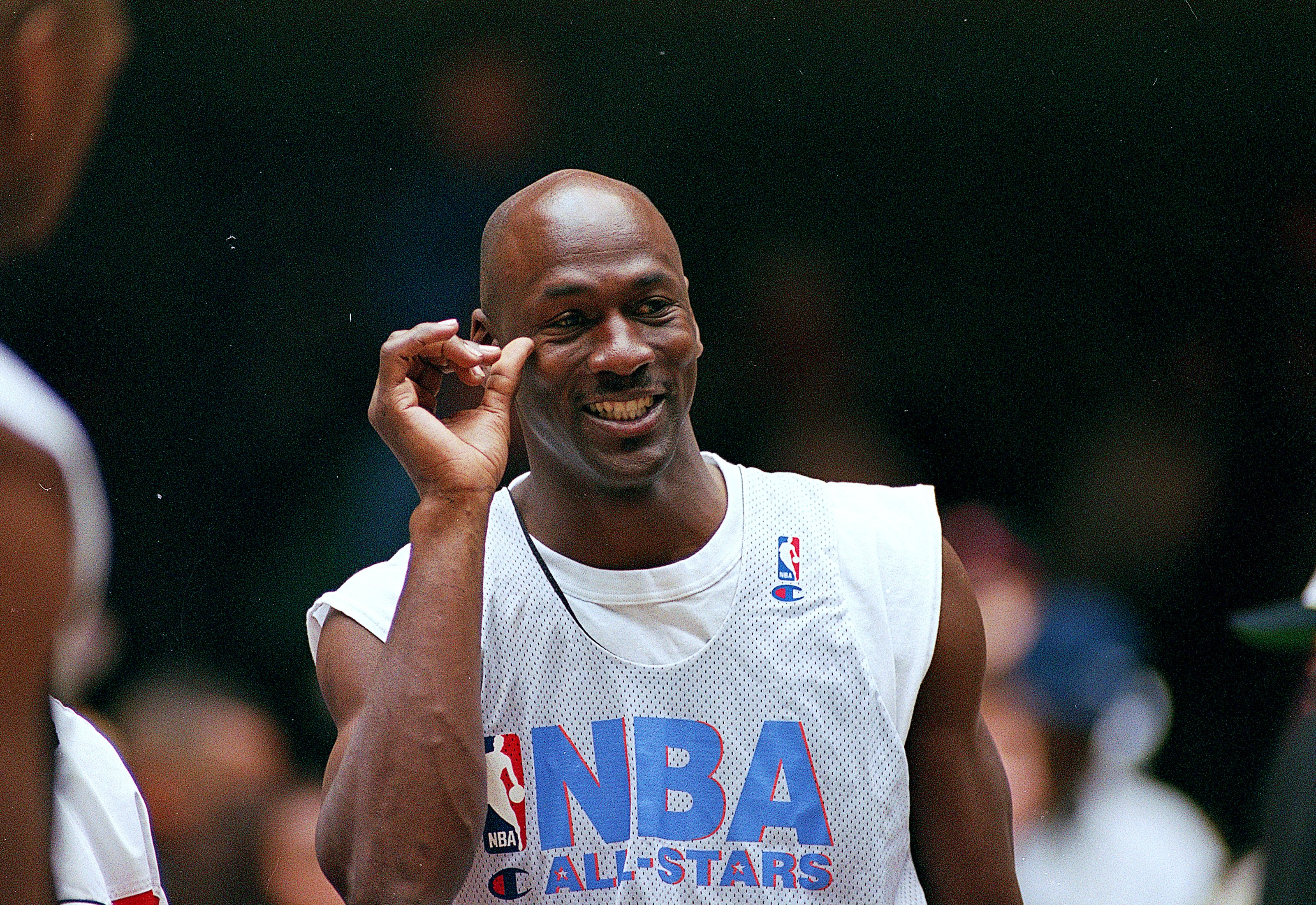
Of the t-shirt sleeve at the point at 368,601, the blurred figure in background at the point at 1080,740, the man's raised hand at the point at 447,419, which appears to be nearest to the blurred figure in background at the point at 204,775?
the t-shirt sleeve at the point at 368,601

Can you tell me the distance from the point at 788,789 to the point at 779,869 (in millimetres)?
118

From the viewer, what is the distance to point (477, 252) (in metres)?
2.72

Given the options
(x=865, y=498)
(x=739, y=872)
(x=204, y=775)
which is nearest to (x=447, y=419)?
(x=865, y=498)

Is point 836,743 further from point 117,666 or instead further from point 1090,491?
point 117,666

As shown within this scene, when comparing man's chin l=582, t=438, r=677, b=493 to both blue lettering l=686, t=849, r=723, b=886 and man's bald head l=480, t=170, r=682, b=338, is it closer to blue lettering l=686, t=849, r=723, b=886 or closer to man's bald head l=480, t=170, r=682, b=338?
man's bald head l=480, t=170, r=682, b=338

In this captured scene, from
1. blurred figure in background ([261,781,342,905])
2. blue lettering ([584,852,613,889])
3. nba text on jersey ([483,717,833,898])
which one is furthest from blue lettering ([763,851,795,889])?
blurred figure in background ([261,781,342,905])

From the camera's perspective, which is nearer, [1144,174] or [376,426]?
[376,426]

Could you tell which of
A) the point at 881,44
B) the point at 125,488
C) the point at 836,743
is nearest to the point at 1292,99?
the point at 881,44

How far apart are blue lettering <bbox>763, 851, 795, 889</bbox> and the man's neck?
474mm

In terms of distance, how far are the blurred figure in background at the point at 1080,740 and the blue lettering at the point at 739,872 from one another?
2.87 ft

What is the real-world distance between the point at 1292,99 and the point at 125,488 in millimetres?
2430

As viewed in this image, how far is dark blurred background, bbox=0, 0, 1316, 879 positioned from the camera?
269 cm

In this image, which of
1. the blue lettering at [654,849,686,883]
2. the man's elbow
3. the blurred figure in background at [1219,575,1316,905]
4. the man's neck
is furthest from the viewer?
the blurred figure in background at [1219,575,1316,905]

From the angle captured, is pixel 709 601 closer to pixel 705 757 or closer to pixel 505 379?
pixel 705 757
